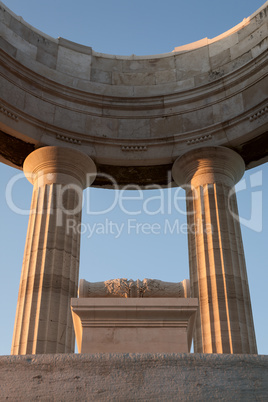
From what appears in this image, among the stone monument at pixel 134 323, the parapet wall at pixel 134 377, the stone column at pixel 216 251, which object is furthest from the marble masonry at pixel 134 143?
the parapet wall at pixel 134 377

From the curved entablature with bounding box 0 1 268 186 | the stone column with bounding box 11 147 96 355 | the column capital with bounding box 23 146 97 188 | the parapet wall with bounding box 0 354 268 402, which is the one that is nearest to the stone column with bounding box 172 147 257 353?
the curved entablature with bounding box 0 1 268 186

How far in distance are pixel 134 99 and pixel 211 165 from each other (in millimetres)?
10092

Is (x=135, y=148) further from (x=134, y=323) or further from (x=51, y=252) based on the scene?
(x=134, y=323)

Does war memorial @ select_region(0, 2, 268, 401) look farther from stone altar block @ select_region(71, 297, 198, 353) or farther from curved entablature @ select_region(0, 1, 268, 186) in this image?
stone altar block @ select_region(71, 297, 198, 353)

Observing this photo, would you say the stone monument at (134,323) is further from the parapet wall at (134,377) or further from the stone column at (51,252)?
the stone column at (51,252)

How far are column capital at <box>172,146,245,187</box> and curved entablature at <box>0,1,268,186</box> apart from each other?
1273mm

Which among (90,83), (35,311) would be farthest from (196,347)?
(90,83)

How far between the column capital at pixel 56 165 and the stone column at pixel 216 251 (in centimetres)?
773

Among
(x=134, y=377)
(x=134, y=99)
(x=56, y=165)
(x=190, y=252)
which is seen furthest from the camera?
(x=134, y=99)

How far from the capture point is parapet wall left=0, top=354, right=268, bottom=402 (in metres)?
12.2

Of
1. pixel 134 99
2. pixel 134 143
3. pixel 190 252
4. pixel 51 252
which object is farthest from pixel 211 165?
pixel 51 252

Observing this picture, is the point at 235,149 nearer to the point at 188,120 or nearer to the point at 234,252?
the point at 188,120

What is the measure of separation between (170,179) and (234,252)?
1021cm

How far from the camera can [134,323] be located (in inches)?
827
